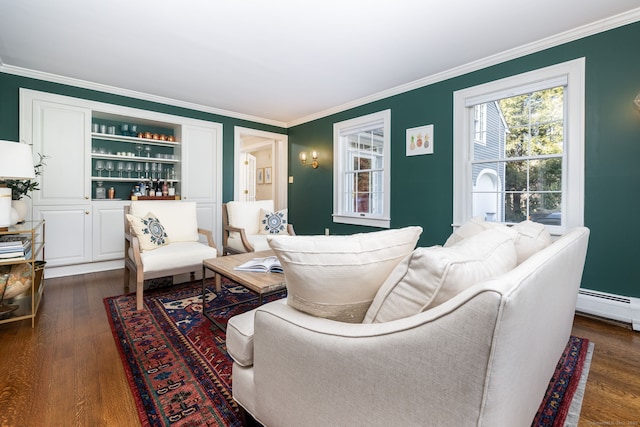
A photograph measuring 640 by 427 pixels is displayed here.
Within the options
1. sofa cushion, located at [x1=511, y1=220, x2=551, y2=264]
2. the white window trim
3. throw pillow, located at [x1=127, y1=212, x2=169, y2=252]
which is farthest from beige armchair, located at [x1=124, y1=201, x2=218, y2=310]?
the white window trim

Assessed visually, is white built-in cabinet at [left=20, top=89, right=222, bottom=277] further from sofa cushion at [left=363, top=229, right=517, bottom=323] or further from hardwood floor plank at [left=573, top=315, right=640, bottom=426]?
hardwood floor plank at [left=573, top=315, right=640, bottom=426]

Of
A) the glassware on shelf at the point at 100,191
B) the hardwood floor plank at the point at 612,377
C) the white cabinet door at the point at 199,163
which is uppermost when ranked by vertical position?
the white cabinet door at the point at 199,163

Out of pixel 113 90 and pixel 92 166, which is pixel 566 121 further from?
pixel 92 166

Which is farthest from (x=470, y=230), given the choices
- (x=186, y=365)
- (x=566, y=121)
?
(x=566, y=121)

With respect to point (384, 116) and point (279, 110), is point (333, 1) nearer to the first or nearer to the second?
point (384, 116)

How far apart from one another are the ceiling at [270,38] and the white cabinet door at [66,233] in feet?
5.23

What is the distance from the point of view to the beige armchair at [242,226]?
3.69 meters

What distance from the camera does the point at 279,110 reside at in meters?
4.96

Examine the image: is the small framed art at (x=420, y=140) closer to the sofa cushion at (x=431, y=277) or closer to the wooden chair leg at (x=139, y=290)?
the sofa cushion at (x=431, y=277)

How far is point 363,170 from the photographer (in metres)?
4.66

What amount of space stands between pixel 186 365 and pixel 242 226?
233 cm

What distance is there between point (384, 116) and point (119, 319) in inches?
146

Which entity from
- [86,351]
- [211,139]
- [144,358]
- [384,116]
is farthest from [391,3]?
[211,139]

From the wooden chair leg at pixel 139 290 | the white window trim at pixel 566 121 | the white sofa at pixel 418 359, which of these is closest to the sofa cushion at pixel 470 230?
the white sofa at pixel 418 359
